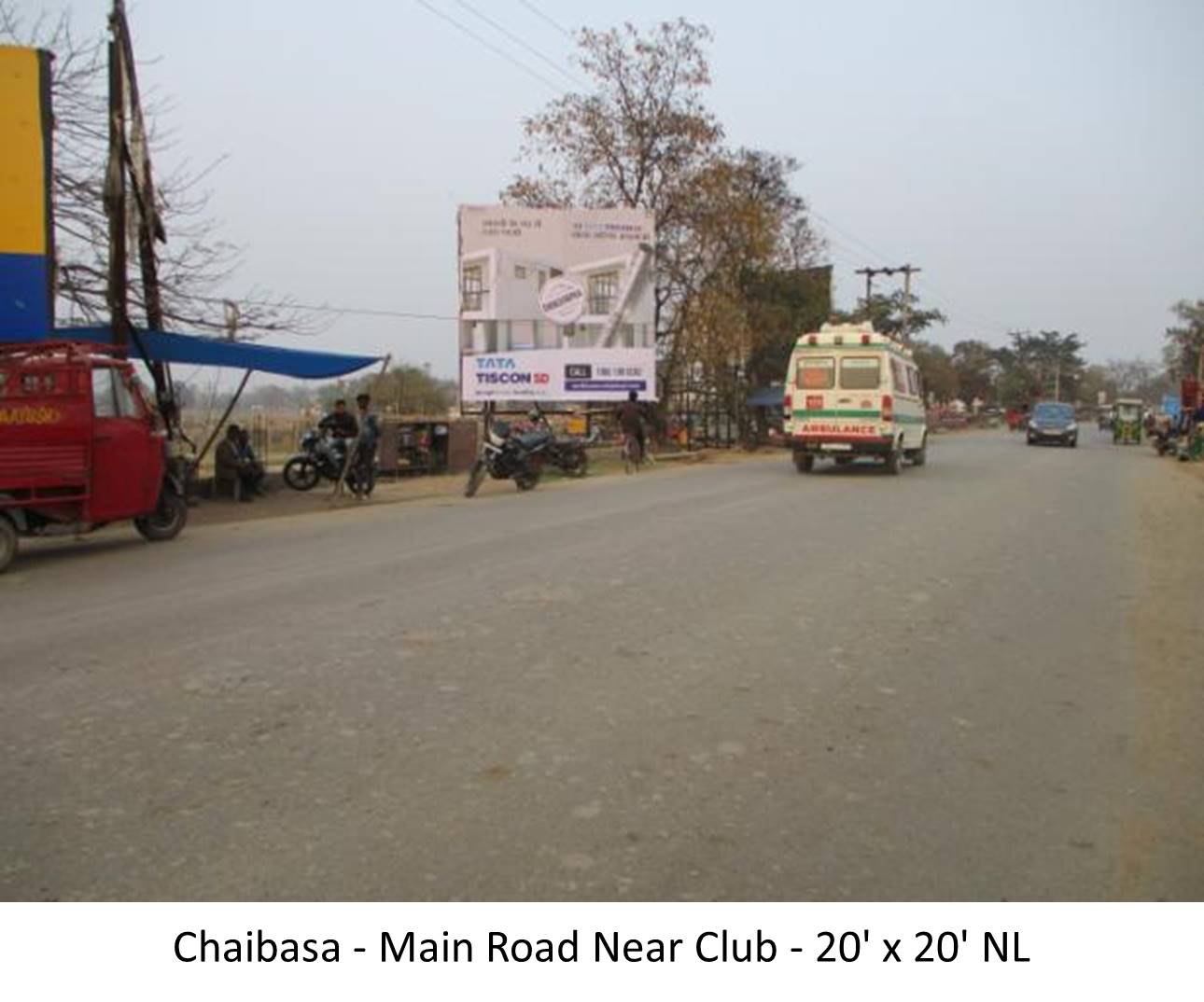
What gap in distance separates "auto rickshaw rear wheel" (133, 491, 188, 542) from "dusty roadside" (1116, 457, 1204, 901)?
30.8 ft

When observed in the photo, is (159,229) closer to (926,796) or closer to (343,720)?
(343,720)

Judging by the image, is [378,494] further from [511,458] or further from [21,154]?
[21,154]

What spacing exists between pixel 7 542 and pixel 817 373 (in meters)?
14.3

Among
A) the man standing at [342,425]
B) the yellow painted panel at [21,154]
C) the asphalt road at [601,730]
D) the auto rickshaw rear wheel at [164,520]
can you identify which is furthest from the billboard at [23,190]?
the man standing at [342,425]

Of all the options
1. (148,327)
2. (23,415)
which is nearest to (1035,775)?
(23,415)

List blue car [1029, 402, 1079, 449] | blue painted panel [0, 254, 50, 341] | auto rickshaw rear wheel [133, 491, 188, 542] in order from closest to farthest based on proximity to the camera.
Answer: auto rickshaw rear wheel [133, 491, 188, 542] → blue painted panel [0, 254, 50, 341] → blue car [1029, 402, 1079, 449]

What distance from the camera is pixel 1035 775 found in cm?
385

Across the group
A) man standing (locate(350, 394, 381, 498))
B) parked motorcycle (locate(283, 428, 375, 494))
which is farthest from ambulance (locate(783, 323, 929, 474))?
parked motorcycle (locate(283, 428, 375, 494))

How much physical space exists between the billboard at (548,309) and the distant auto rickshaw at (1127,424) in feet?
102

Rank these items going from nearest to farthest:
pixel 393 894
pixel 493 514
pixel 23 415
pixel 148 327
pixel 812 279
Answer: pixel 393 894 → pixel 23 415 → pixel 493 514 → pixel 148 327 → pixel 812 279

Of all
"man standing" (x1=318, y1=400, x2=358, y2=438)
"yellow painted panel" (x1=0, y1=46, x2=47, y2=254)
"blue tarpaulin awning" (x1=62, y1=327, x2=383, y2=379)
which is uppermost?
"yellow painted panel" (x1=0, y1=46, x2=47, y2=254)

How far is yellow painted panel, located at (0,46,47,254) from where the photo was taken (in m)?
11.0

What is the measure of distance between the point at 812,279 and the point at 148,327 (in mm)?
26583

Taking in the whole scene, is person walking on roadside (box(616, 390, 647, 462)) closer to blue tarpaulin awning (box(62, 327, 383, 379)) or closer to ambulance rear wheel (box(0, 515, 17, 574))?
blue tarpaulin awning (box(62, 327, 383, 379))
